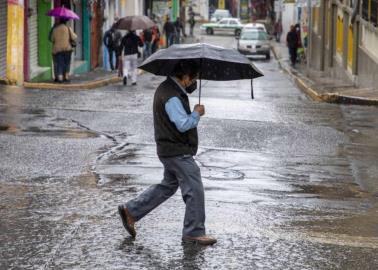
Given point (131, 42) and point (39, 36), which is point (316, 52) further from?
point (131, 42)

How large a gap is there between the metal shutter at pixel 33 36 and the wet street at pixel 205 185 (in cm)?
752

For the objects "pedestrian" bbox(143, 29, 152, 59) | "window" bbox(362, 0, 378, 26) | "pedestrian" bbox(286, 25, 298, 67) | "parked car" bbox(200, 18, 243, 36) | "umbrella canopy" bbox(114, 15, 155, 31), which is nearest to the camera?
"window" bbox(362, 0, 378, 26)

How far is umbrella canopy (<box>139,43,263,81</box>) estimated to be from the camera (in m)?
7.96

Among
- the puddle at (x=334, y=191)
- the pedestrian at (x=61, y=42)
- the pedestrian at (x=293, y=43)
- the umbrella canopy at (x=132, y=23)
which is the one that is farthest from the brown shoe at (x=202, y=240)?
the pedestrian at (x=293, y=43)

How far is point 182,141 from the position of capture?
7.91 m

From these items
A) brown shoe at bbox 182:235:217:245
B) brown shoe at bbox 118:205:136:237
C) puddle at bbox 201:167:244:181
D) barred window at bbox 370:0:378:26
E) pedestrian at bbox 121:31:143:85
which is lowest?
puddle at bbox 201:167:244:181

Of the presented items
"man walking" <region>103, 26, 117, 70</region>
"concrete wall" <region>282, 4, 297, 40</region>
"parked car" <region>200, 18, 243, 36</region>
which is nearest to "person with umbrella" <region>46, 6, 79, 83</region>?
"man walking" <region>103, 26, 117, 70</region>

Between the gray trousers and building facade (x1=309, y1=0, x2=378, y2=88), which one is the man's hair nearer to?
the gray trousers

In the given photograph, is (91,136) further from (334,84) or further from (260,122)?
(334,84)

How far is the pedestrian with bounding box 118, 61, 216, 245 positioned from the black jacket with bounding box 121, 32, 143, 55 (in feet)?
56.3

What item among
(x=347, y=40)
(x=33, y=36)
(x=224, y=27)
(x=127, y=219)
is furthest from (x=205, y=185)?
(x=224, y=27)

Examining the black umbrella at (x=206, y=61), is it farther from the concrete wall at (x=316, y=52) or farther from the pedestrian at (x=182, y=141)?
the concrete wall at (x=316, y=52)

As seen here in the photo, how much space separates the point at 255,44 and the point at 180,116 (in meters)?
44.4

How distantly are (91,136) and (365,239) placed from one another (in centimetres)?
676
